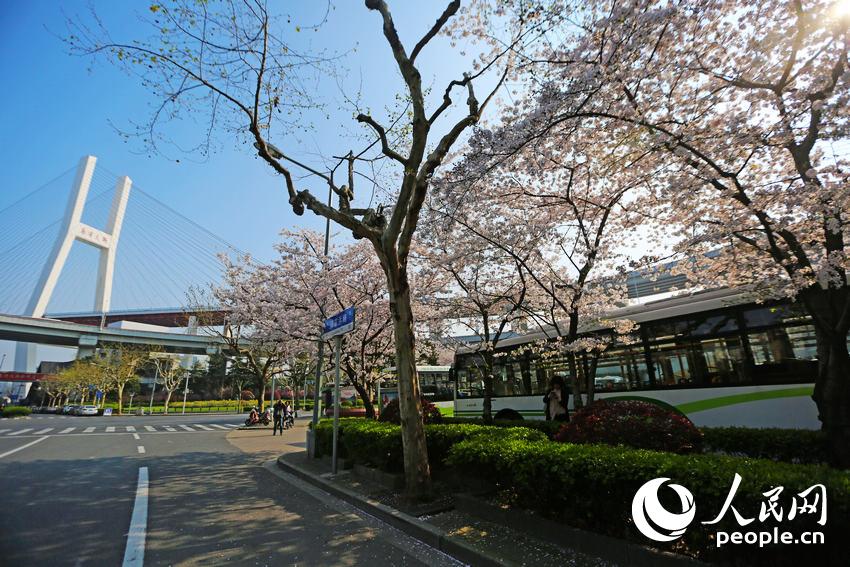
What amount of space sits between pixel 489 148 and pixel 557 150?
6.99ft

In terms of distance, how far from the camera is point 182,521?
19.4 feet

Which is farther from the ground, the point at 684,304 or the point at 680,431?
the point at 684,304

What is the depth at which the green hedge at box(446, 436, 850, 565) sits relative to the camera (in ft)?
9.95

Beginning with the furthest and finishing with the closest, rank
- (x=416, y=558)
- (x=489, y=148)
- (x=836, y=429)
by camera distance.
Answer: (x=489, y=148), (x=836, y=429), (x=416, y=558)

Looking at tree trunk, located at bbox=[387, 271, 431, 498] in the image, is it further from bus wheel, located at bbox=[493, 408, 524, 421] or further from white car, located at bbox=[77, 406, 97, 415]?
white car, located at bbox=[77, 406, 97, 415]

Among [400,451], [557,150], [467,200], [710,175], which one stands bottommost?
[400,451]

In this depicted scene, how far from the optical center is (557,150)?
345 inches

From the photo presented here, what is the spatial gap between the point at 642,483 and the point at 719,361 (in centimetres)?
641

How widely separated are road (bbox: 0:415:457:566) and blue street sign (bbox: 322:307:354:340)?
10.2 ft

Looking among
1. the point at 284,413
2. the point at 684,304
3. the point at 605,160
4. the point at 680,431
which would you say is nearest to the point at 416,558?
the point at 680,431

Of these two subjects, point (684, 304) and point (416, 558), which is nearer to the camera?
point (416, 558)

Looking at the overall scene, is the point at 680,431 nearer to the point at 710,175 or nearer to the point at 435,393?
the point at 710,175

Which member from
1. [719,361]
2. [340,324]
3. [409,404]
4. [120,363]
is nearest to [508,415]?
[719,361]

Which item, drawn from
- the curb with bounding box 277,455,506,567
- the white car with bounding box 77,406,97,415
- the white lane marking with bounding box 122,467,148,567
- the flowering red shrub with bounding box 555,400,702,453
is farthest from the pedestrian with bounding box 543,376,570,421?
the white car with bounding box 77,406,97,415
